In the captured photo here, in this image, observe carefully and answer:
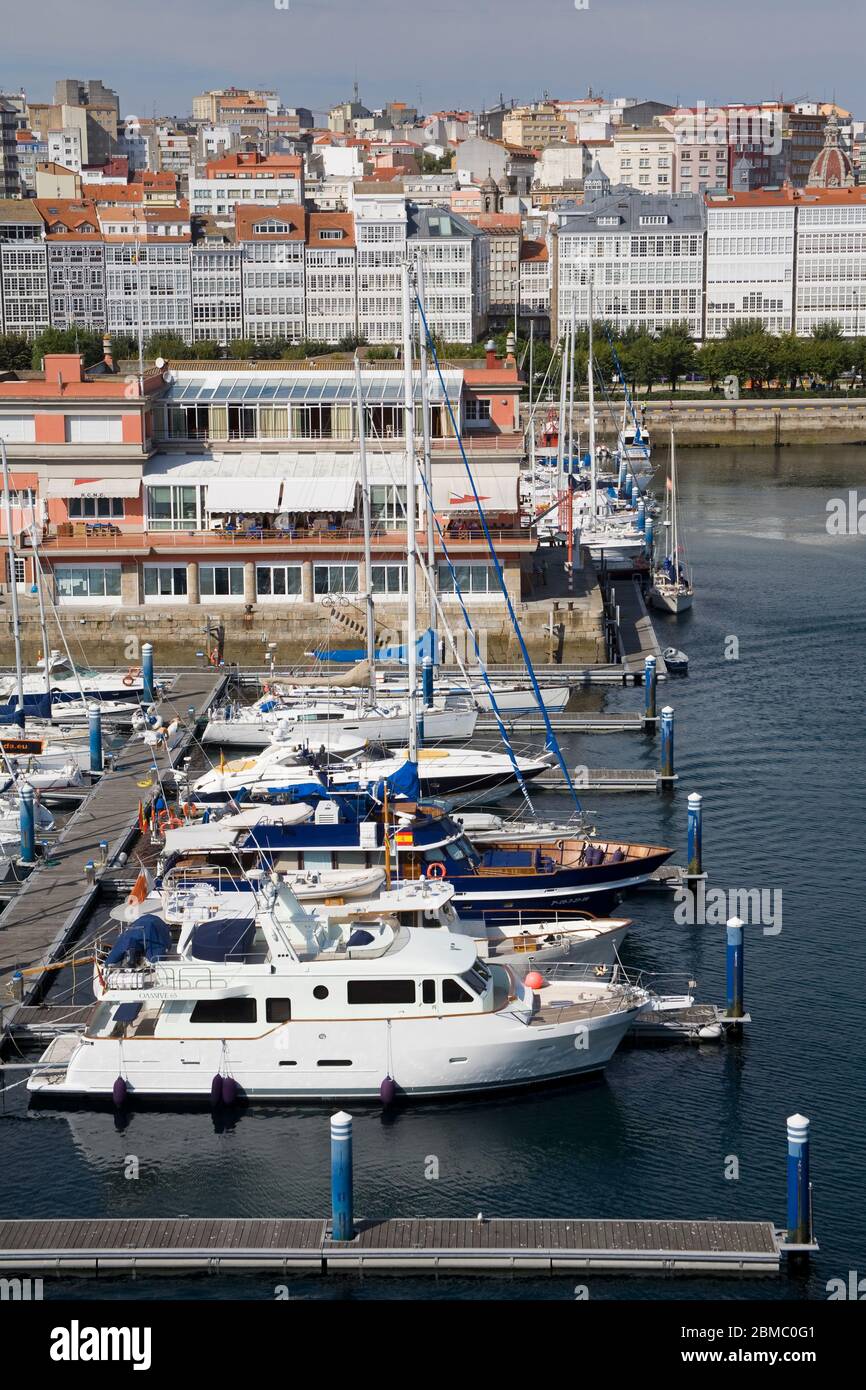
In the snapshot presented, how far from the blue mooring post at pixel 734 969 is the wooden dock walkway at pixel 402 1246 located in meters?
4.33

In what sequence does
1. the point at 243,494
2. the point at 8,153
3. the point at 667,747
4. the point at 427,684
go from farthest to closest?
1. the point at 8,153
2. the point at 243,494
3. the point at 427,684
4. the point at 667,747

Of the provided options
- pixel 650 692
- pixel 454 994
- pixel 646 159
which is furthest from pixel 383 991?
pixel 646 159

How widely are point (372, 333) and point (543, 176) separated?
53.9 meters

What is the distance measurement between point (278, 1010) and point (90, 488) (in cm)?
2311

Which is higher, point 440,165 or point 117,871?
point 440,165

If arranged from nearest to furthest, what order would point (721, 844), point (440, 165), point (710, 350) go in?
point (721, 844)
point (710, 350)
point (440, 165)

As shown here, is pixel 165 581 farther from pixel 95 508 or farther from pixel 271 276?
pixel 271 276

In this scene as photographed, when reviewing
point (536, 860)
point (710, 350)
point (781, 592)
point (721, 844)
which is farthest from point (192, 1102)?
point (710, 350)

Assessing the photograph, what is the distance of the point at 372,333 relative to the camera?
96.1 metres

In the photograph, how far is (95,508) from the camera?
41.8 metres

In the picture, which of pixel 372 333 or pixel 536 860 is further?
pixel 372 333

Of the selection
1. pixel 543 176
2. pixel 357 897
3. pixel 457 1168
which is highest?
pixel 543 176

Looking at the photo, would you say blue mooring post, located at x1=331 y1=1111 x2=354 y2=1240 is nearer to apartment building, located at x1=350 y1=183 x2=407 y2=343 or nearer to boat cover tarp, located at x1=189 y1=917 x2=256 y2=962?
boat cover tarp, located at x1=189 y1=917 x2=256 y2=962
